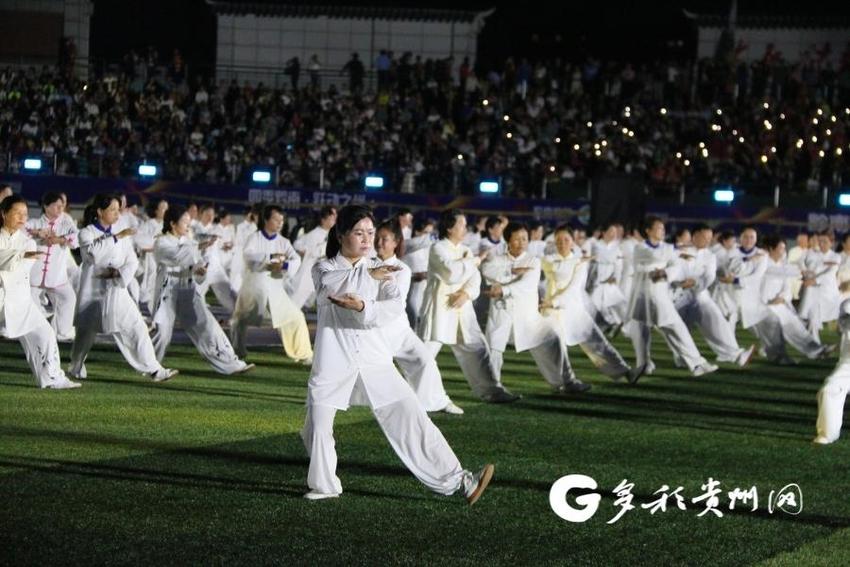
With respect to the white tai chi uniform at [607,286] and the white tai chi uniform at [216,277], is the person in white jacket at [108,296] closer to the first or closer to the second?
the white tai chi uniform at [216,277]

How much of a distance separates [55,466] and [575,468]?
3795 mm

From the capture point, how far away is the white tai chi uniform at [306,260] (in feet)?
66.9

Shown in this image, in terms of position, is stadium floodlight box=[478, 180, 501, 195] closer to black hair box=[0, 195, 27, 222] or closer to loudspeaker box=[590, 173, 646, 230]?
loudspeaker box=[590, 173, 646, 230]

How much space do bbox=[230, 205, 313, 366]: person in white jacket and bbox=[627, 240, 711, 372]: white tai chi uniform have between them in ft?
14.1

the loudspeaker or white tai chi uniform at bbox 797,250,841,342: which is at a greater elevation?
the loudspeaker

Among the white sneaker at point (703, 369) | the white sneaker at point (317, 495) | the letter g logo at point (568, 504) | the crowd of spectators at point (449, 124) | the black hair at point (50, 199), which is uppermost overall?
the crowd of spectators at point (449, 124)

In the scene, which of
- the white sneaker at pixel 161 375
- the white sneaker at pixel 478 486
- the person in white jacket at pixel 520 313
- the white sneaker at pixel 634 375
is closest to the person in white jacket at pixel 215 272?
the white sneaker at pixel 161 375

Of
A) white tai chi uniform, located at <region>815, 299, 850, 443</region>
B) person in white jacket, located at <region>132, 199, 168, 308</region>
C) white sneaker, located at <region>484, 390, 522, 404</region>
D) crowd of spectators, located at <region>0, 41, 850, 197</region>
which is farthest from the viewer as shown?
crowd of spectators, located at <region>0, 41, 850, 197</region>

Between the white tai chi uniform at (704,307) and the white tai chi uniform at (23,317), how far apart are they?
9.42 m

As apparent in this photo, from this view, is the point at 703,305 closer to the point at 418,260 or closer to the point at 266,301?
the point at 418,260

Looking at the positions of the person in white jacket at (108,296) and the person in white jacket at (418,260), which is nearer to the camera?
the person in white jacket at (108,296)

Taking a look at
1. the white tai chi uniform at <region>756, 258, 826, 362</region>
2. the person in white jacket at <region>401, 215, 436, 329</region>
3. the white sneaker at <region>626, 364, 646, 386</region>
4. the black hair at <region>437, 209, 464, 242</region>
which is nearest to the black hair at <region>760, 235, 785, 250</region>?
the white tai chi uniform at <region>756, 258, 826, 362</region>

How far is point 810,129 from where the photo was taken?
42.1m

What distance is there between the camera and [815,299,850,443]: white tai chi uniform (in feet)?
44.2
